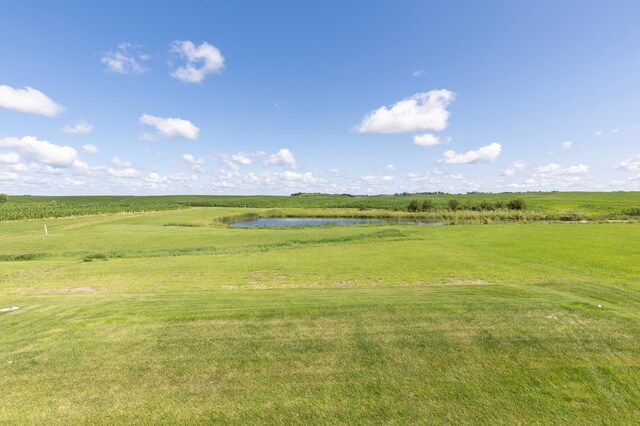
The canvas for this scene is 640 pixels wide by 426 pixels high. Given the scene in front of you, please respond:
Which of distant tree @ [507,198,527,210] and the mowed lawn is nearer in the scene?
the mowed lawn

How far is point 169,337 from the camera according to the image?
7.35 metres

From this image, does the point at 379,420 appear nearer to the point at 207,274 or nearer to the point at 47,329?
the point at 47,329

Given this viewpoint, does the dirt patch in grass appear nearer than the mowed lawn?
No

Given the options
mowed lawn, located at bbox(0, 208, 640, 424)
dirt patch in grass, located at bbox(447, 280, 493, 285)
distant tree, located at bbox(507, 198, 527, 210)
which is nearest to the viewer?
mowed lawn, located at bbox(0, 208, 640, 424)

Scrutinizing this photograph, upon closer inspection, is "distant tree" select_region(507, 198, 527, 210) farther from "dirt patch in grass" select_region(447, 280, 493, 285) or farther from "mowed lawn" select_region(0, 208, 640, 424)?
"dirt patch in grass" select_region(447, 280, 493, 285)

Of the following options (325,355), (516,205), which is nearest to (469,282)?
(325,355)

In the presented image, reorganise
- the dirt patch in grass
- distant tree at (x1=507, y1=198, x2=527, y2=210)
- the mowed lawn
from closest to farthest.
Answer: the mowed lawn, the dirt patch in grass, distant tree at (x1=507, y1=198, x2=527, y2=210)

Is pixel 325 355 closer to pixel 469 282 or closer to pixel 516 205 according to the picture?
pixel 469 282

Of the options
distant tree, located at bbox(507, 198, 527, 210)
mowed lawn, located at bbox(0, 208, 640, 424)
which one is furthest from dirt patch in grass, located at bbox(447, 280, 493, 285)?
distant tree, located at bbox(507, 198, 527, 210)

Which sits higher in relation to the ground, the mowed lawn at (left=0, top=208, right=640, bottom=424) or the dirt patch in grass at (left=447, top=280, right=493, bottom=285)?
the mowed lawn at (left=0, top=208, right=640, bottom=424)

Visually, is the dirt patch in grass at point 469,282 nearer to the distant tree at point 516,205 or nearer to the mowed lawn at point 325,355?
the mowed lawn at point 325,355

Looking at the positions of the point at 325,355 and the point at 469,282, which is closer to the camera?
the point at 325,355

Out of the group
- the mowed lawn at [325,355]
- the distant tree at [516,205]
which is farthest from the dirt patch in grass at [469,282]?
the distant tree at [516,205]

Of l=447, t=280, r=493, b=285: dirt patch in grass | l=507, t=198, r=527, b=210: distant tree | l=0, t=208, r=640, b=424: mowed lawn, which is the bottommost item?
l=447, t=280, r=493, b=285: dirt patch in grass
